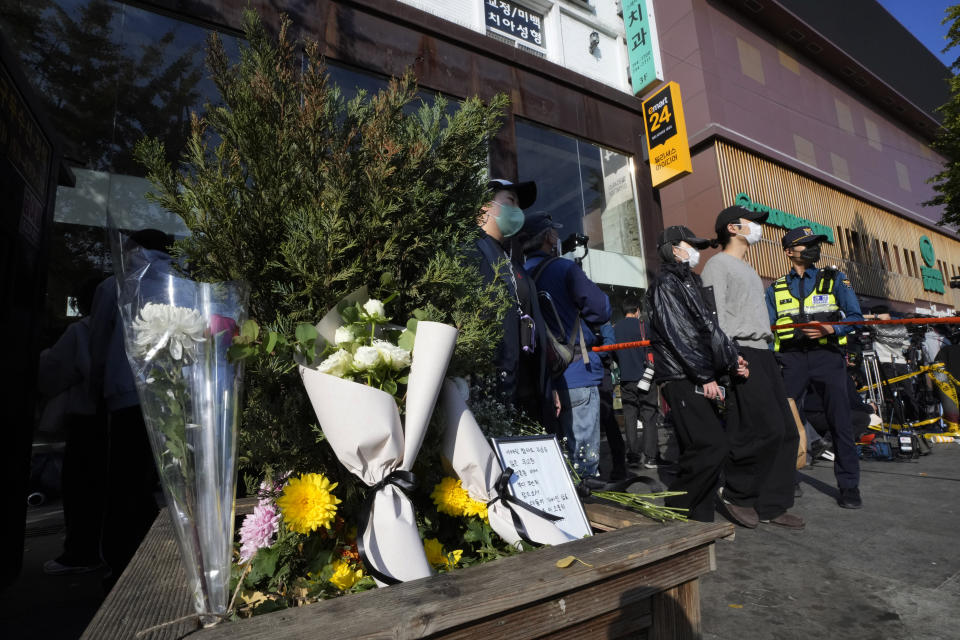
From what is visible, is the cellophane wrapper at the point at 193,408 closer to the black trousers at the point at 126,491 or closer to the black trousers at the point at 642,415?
the black trousers at the point at 126,491

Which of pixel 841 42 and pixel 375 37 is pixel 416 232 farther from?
pixel 841 42

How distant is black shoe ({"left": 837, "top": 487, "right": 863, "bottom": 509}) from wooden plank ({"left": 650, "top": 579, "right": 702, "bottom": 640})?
141 inches

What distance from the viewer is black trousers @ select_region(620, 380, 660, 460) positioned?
6027 mm

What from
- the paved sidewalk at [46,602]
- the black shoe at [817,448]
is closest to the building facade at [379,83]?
Result: the paved sidewalk at [46,602]

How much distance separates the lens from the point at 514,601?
0.81 metres

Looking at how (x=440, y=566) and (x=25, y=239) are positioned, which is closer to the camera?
(x=440, y=566)

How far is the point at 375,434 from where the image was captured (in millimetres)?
1038

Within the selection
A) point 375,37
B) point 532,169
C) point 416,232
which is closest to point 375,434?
point 416,232

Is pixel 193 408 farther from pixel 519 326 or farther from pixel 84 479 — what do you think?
pixel 84 479

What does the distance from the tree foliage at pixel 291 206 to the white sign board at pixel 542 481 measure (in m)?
0.27

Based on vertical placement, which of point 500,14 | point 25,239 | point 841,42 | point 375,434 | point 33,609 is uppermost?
point 841,42

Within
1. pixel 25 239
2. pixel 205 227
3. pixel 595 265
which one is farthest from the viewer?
pixel 595 265

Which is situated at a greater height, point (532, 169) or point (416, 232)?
point (532, 169)

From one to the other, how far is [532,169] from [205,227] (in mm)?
8103
